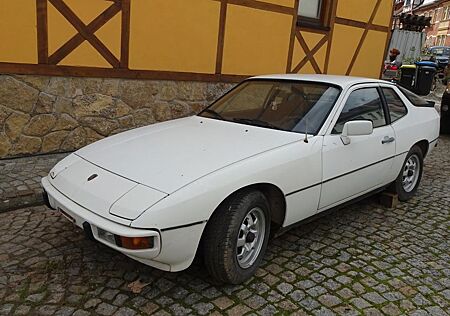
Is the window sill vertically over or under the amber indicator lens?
over

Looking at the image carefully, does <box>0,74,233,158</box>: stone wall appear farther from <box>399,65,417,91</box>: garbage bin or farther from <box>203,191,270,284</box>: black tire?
<box>399,65,417,91</box>: garbage bin

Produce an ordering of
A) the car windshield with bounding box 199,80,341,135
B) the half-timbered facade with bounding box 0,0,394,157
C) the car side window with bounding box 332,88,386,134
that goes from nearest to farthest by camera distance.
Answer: the car windshield with bounding box 199,80,341,135 < the car side window with bounding box 332,88,386,134 < the half-timbered facade with bounding box 0,0,394,157

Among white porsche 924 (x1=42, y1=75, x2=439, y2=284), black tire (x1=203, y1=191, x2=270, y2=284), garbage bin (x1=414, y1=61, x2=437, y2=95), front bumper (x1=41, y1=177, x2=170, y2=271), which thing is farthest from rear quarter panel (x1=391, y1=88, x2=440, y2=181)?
garbage bin (x1=414, y1=61, x2=437, y2=95)

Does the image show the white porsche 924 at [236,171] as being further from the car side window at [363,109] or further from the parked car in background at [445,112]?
the parked car in background at [445,112]

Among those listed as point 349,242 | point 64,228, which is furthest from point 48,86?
point 349,242

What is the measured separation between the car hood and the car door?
0.39 m

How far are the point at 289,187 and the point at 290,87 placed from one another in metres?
1.27

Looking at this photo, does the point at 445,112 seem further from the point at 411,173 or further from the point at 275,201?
the point at 275,201

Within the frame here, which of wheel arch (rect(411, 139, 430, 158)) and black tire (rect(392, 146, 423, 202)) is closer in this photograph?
black tire (rect(392, 146, 423, 202))

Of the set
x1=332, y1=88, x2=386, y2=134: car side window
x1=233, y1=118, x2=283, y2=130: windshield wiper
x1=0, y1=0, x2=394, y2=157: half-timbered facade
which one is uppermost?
x1=0, y1=0, x2=394, y2=157: half-timbered facade

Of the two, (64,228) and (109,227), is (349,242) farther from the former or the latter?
(64,228)

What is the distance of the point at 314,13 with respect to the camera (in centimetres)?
840

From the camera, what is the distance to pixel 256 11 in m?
6.95

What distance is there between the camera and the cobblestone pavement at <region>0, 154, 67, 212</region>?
3.97m
